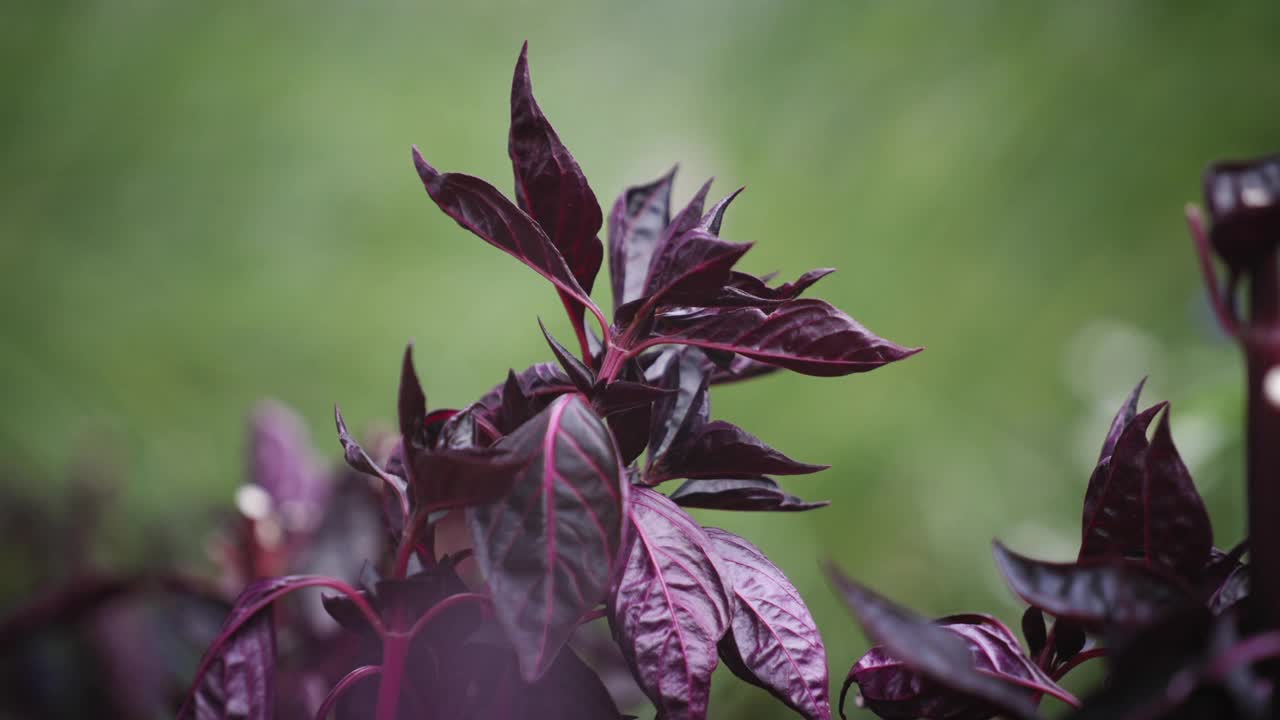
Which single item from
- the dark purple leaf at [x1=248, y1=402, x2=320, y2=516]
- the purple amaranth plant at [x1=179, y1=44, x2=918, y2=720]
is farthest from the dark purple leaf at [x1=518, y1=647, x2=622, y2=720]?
the dark purple leaf at [x1=248, y1=402, x2=320, y2=516]

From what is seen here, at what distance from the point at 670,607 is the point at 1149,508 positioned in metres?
0.17

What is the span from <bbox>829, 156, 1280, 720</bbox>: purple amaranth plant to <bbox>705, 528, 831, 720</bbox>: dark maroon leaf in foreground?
0.03m

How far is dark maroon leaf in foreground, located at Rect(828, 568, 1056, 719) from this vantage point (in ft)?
0.79

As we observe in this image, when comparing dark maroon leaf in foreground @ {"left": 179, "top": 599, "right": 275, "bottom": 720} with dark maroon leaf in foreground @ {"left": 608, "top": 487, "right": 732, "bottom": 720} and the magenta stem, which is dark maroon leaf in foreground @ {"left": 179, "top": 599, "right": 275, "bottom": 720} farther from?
dark maroon leaf in foreground @ {"left": 608, "top": 487, "right": 732, "bottom": 720}

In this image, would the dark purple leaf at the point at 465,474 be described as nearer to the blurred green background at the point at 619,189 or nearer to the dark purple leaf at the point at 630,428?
the dark purple leaf at the point at 630,428

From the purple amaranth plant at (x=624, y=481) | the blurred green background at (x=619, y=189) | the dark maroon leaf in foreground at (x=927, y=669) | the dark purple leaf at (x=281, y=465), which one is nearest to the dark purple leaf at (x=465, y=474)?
the purple amaranth plant at (x=624, y=481)

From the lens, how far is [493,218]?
1.05 ft

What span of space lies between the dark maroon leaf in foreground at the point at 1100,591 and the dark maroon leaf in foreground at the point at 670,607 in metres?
0.10

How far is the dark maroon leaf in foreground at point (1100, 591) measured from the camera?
0.87 ft

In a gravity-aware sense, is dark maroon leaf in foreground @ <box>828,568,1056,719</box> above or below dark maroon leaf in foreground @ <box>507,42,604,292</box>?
below

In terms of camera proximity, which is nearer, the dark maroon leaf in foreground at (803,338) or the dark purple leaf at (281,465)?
the dark maroon leaf in foreground at (803,338)

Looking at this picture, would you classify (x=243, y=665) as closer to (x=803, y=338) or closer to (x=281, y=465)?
(x=803, y=338)

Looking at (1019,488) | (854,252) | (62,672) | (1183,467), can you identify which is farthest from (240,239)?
(1183,467)

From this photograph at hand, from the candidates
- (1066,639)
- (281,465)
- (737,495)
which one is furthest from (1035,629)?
(281,465)
